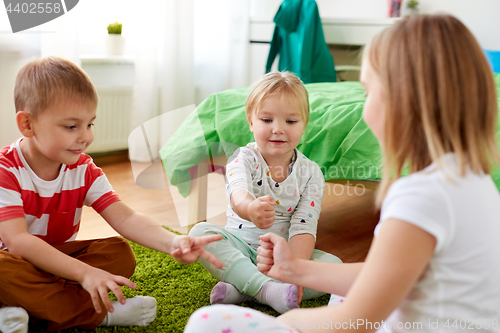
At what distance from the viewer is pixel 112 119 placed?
8.78 feet

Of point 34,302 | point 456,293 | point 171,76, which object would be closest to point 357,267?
point 456,293

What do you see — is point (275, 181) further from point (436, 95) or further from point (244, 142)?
point (436, 95)

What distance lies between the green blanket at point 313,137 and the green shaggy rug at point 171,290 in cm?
34

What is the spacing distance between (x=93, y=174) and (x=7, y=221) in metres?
0.21

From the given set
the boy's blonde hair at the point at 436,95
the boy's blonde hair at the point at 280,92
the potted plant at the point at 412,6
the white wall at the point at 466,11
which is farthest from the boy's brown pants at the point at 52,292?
the potted plant at the point at 412,6

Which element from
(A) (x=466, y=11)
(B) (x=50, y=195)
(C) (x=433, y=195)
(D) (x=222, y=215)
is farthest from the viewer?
(A) (x=466, y=11)

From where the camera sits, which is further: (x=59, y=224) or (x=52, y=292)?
(x=59, y=224)

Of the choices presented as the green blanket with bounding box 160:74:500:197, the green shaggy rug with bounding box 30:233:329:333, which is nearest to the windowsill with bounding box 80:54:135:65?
the green blanket with bounding box 160:74:500:197

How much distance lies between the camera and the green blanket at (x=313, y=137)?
1316 millimetres

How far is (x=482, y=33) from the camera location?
9.88 feet

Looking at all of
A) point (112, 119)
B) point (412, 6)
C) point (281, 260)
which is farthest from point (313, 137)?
point (412, 6)

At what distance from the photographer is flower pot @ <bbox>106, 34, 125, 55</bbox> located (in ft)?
8.47

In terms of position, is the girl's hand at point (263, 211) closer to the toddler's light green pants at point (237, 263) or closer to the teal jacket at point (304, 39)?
the toddler's light green pants at point (237, 263)

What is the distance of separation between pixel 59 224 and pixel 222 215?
76cm
